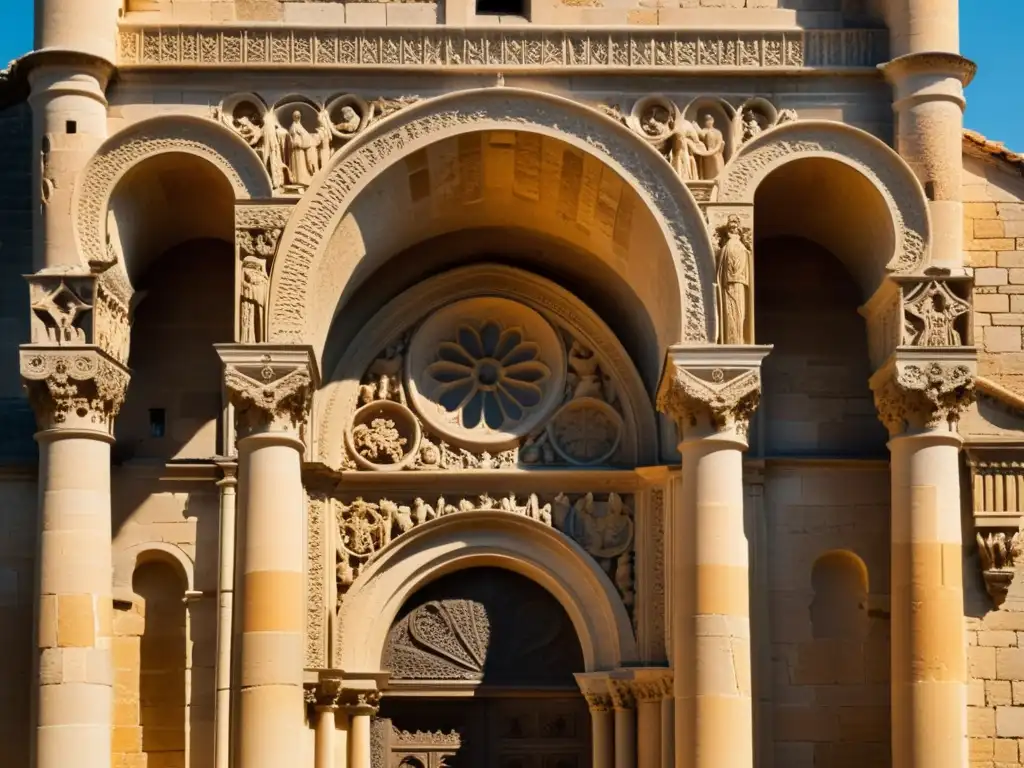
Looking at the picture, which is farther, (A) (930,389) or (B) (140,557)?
(B) (140,557)

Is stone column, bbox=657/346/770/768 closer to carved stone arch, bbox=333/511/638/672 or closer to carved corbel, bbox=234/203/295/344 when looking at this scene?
carved stone arch, bbox=333/511/638/672

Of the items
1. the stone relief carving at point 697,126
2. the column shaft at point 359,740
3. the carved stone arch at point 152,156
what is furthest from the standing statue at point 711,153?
the column shaft at point 359,740

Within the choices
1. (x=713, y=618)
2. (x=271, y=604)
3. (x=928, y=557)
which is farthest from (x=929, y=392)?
(x=271, y=604)

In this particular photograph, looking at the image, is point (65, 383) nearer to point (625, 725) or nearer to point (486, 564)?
point (486, 564)

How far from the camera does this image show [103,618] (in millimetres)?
18906

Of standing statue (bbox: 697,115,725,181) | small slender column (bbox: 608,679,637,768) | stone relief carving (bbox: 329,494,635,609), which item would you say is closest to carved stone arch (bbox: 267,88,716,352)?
standing statue (bbox: 697,115,725,181)

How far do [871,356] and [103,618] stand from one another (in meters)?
6.91

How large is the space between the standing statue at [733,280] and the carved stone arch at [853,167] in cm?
29

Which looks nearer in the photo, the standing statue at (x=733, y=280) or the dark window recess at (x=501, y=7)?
the standing statue at (x=733, y=280)

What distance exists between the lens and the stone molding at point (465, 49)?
19766 millimetres

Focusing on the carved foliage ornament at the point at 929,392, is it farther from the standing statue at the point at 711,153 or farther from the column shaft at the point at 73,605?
the column shaft at the point at 73,605

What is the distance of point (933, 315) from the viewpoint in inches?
756

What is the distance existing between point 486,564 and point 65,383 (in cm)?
446

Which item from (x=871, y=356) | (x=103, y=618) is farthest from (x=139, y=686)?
(x=871, y=356)
